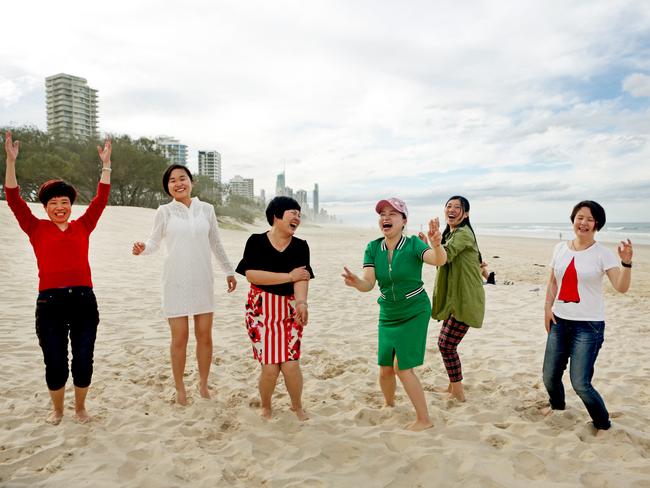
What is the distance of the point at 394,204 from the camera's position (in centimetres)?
351

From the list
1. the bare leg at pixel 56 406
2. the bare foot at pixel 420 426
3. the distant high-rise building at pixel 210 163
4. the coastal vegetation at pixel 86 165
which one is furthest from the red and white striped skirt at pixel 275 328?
the distant high-rise building at pixel 210 163

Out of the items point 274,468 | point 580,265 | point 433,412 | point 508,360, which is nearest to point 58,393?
point 274,468

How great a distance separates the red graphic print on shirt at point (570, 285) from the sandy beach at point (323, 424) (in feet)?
3.46

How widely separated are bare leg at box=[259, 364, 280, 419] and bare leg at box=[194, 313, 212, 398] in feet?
2.31

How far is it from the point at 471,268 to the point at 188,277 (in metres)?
2.52

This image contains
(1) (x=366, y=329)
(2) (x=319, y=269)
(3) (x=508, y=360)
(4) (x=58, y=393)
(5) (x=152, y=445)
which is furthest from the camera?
(2) (x=319, y=269)

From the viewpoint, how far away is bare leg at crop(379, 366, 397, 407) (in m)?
3.85

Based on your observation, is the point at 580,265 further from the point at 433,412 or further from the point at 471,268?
the point at 433,412

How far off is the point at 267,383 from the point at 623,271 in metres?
2.83

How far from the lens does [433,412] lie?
3936 mm

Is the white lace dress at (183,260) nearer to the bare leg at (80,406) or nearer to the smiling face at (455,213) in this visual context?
the bare leg at (80,406)

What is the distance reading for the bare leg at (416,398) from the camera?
11.7ft

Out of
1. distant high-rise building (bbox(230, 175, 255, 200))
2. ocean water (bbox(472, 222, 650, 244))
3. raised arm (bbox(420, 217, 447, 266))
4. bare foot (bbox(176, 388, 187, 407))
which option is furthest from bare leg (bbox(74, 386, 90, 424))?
distant high-rise building (bbox(230, 175, 255, 200))

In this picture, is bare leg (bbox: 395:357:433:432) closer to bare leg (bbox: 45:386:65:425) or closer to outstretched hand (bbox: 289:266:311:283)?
outstretched hand (bbox: 289:266:311:283)
